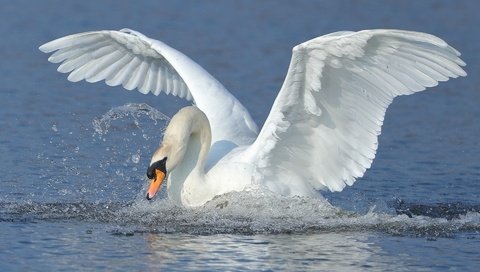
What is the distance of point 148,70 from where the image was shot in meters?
13.5

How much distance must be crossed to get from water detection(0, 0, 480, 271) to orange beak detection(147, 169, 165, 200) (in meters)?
0.26

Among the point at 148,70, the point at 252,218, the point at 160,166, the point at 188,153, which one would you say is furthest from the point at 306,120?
the point at 148,70

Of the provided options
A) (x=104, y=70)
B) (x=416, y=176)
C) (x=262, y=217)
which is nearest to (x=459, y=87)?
(x=416, y=176)

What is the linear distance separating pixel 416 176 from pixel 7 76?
6.76 meters

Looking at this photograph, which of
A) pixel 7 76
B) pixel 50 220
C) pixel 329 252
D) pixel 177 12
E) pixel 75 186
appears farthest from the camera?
pixel 177 12

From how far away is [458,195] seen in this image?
1290 cm

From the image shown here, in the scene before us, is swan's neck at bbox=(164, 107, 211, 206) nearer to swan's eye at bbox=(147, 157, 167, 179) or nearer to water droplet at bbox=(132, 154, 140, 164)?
swan's eye at bbox=(147, 157, 167, 179)

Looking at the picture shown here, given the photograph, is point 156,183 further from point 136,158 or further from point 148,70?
point 148,70

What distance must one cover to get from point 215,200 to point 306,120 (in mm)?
1001

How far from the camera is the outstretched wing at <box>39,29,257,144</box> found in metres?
12.4

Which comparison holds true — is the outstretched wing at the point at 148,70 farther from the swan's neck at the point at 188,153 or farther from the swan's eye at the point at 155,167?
the swan's eye at the point at 155,167

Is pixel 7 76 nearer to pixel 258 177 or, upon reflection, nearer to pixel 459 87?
pixel 459 87

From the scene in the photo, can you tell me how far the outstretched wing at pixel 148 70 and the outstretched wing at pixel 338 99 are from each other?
2.95 ft

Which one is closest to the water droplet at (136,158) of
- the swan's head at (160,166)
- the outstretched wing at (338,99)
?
the swan's head at (160,166)
